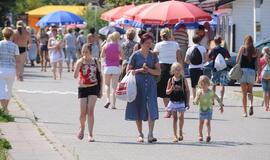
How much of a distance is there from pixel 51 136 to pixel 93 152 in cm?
157

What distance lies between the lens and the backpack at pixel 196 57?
21750 millimetres

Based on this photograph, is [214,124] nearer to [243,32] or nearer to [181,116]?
[181,116]

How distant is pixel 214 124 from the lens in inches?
738

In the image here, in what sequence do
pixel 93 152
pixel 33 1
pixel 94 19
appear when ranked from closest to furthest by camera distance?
pixel 93 152 → pixel 94 19 → pixel 33 1

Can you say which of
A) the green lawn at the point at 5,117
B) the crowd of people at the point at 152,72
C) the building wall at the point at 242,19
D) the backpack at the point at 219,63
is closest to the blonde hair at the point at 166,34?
the crowd of people at the point at 152,72

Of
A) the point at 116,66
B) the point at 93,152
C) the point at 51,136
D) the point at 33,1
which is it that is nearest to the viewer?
the point at 93,152

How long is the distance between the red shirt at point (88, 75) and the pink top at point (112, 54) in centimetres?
680

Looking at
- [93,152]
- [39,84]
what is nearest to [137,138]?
[93,152]

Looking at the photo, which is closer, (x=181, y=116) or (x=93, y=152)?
(x=93, y=152)

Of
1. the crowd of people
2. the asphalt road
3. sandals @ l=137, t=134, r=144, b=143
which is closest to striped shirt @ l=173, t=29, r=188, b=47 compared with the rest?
the crowd of people

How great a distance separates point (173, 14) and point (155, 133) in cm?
1287

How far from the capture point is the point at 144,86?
15531 mm

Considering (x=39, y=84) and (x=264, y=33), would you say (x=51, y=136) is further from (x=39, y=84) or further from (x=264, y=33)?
(x=264, y=33)

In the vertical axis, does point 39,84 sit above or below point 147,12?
below
